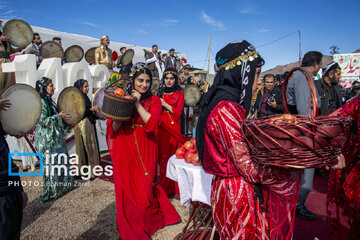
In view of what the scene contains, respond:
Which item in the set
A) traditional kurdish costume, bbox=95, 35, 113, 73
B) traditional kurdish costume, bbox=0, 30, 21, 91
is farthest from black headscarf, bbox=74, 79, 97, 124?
traditional kurdish costume, bbox=95, 35, 113, 73

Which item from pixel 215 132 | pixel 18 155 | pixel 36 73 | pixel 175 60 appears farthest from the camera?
pixel 175 60

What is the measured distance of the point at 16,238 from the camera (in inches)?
66.2

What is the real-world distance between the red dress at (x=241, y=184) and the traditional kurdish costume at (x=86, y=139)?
4236 millimetres

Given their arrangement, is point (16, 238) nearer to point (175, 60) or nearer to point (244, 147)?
point (244, 147)

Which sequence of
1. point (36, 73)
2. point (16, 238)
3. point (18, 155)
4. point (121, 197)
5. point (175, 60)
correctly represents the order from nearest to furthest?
point (16, 238) < point (121, 197) < point (36, 73) < point (18, 155) < point (175, 60)

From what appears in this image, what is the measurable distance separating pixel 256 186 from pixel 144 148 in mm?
1932

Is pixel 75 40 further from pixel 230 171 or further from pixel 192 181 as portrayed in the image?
pixel 230 171

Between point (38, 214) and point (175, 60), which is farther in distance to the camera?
point (175, 60)

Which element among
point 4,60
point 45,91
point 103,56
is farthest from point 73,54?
point 45,91

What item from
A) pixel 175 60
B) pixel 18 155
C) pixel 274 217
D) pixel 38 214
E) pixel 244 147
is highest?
pixel 175 60

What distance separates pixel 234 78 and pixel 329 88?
4375 millimetres

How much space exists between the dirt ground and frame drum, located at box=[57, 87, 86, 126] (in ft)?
4.97

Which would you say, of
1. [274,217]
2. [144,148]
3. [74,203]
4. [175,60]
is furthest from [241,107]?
[175,60]

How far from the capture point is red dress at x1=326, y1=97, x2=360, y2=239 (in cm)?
178
